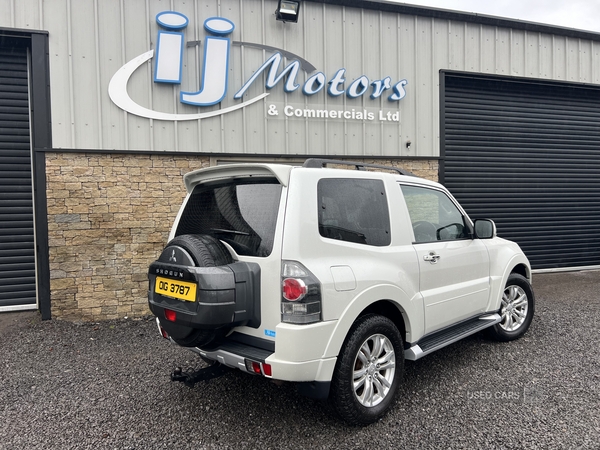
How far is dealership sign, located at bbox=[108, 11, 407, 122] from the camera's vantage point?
6.11 metres

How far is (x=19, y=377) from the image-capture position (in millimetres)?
4043

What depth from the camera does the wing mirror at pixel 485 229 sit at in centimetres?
407

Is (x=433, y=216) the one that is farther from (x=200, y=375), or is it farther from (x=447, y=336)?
(x=200, y=375)

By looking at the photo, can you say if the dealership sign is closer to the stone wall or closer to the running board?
the stone wall

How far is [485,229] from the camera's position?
4.11m

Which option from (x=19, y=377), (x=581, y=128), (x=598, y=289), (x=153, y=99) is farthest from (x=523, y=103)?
(x=19, y=377)

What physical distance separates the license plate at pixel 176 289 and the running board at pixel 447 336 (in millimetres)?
1816

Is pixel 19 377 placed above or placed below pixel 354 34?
below

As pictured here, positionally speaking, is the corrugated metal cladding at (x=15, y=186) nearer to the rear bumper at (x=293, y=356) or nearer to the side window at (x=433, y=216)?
the rear bumper at (x=293, y=356)

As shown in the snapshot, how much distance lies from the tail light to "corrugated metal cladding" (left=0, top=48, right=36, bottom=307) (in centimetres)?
542

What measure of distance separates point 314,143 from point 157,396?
15.5ft

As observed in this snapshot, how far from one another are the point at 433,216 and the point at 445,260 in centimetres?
46

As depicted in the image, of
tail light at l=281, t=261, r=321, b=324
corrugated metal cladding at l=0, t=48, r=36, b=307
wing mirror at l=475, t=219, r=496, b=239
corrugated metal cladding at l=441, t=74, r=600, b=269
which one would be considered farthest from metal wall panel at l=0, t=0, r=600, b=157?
tail light at l=281, t=261, r=321, b=324

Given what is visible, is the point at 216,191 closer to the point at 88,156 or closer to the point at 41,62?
the point at 88,156
